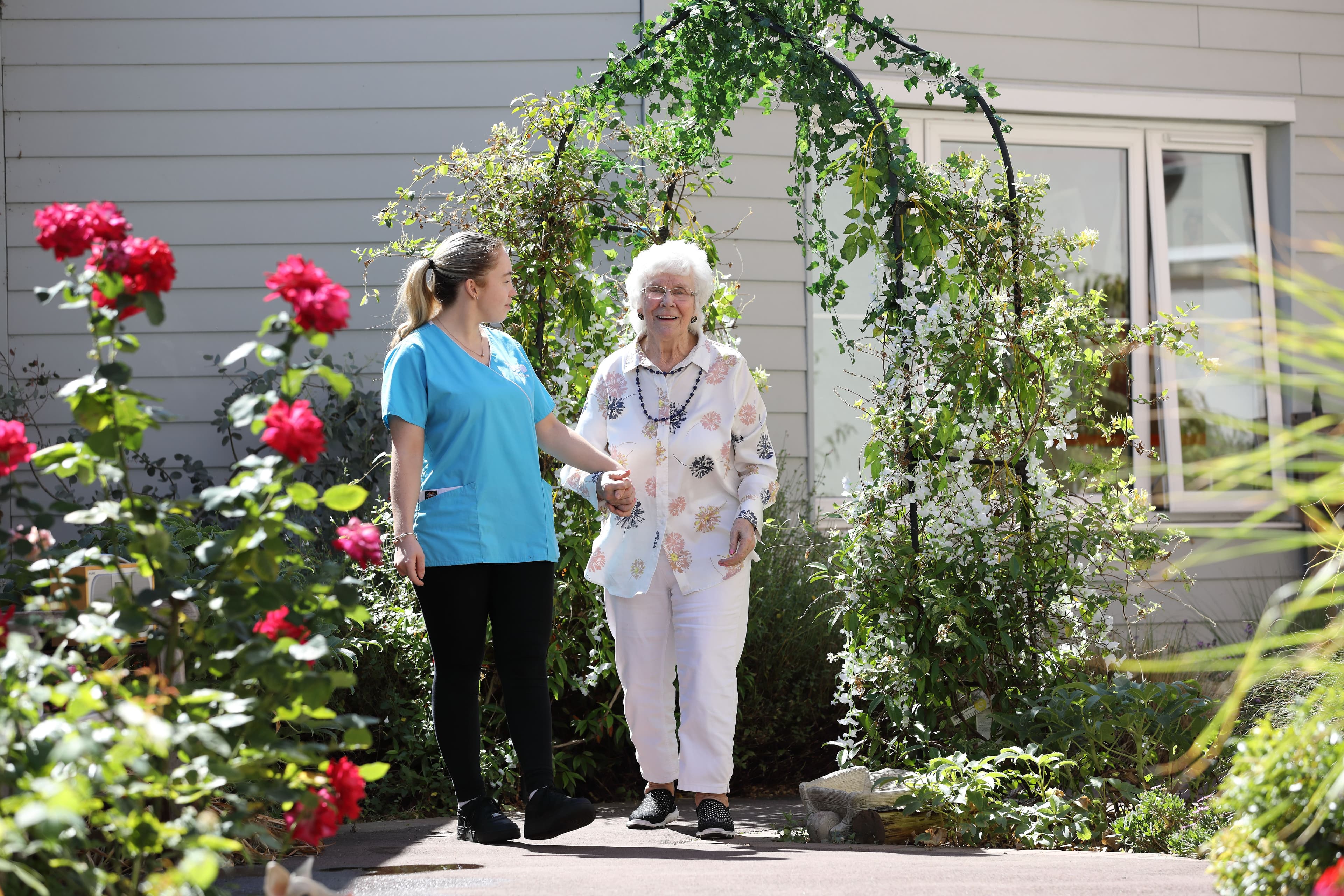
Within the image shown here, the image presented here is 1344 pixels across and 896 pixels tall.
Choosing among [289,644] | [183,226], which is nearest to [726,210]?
[183,226]

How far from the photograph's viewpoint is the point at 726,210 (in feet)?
17.8

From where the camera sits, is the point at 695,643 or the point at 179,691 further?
the point at 695,643

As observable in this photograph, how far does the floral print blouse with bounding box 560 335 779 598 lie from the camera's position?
338 centimetres

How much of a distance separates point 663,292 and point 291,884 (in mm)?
2010

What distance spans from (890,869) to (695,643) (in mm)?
A: 918

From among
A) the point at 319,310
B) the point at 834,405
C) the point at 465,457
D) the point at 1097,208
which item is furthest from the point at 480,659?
the point at 1097,208

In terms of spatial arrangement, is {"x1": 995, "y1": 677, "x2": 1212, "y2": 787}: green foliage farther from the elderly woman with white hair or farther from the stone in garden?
the elderly woman with white hair

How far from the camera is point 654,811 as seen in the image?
11.3 feet

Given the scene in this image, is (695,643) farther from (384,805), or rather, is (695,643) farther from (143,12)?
(143,12)

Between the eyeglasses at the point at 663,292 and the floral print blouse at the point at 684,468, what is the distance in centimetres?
16

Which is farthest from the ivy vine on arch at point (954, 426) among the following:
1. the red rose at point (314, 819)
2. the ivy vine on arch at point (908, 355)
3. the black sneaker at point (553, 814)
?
the red rose at point (314, 819)

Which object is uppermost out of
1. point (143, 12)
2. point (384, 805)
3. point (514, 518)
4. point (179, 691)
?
point (143, 12)

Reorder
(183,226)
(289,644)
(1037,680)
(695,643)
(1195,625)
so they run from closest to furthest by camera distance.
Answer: (289,644) → (695,643) → (1037,680) → (183,226) → (1195,625)

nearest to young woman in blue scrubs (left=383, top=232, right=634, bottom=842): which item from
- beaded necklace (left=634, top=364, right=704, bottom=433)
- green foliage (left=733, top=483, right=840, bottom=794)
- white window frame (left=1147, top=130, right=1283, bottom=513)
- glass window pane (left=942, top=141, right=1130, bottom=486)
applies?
beaded necklace (left=634, top=364, right=704, bottom=433)
